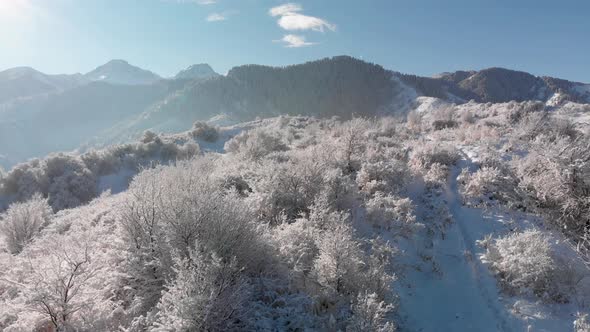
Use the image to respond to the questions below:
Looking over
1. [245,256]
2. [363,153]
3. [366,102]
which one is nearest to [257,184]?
[245,256]

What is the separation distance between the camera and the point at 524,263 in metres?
6.20

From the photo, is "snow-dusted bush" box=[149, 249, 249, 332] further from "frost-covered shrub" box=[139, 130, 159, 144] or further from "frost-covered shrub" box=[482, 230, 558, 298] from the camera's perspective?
"frost-covered shrub" box=[139, 130, 159, 144]

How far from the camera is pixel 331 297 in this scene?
5.28 meters

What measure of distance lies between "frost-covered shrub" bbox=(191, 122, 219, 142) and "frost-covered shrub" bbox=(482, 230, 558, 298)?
32.7 meters

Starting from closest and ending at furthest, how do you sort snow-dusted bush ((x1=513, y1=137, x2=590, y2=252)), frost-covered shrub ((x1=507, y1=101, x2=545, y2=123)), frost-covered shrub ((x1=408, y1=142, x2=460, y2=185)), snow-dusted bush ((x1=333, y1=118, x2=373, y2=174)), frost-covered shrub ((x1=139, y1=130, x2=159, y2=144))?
snow-dusted bush ((x1=513, y1=137, x2=590, y2=252)), frost-covered shrub ((x1=408, y1=142, x2=460, y2=185)), snow-dusted bush ((x1=333, y1=118, x2=373, y2=174)), frost-covered shrub ((x1=507, y1=101, x2=545, y2=123)), frost-covered shrub ((x1=139, y1=130, x2=159, y2=144))

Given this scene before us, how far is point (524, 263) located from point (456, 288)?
1375 mm

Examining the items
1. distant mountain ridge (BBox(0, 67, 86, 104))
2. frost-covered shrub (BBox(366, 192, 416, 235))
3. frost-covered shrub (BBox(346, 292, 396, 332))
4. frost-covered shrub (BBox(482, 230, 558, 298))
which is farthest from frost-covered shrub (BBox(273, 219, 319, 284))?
distant mountain ridge (BBox(0, 67, 86, 104))

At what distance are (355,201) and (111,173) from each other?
2669 centimetres

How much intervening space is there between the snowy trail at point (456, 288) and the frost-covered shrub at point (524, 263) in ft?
1.00

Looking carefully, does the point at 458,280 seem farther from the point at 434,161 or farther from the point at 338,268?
the point at 434,161

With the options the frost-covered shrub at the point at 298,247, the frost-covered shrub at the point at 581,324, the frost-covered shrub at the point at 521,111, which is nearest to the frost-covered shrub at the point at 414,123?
the frost-covered shrub at the point at 521,111

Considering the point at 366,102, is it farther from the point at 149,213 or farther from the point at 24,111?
the point at 24,111

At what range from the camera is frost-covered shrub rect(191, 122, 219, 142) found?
3622cm

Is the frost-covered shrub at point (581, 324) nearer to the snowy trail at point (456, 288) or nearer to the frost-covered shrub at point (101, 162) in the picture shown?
the snowy trail at point (456, 288)
